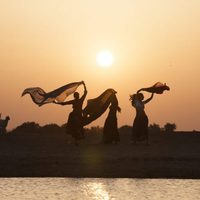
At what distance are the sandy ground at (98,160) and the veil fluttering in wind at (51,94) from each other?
167 cm

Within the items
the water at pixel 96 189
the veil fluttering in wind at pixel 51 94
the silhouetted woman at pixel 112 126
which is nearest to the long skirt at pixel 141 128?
the silhouetted woman at pixel 112 126

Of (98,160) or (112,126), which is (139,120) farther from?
(98,160)

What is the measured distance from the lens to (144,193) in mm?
14961

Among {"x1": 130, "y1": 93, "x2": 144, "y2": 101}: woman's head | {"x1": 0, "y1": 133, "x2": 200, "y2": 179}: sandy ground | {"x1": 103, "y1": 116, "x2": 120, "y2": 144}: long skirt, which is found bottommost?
{"x1": 0, "y1": 133, "x2": 200, "y2": 179}: sandy ground

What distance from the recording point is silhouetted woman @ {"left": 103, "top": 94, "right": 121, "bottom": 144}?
30.5 meters

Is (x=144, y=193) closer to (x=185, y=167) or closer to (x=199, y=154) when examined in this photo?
(x=185, y=167)

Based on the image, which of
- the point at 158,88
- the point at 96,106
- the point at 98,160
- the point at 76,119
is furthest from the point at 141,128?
the point at 98,160

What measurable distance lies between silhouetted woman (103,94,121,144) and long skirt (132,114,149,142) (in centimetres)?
79

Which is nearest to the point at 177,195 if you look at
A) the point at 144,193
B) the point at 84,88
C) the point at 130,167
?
the point at 144,193

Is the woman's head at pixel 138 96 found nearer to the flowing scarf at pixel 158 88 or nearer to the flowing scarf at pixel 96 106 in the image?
the flowing scarf at pixel 158 88

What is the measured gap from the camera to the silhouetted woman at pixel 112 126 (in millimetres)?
30484

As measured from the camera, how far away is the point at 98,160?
845 inches

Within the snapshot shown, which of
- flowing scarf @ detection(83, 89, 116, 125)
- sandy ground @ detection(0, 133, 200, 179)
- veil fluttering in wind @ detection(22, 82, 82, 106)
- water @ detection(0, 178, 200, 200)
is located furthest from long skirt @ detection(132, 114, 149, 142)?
water @ detection(0, 178, 200, 200)

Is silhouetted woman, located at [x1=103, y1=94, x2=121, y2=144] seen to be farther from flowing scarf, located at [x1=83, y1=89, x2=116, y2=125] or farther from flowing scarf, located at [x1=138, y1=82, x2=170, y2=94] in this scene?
flowing scarf, located at [x1=138, y1=82, x2=170, y2=94]
